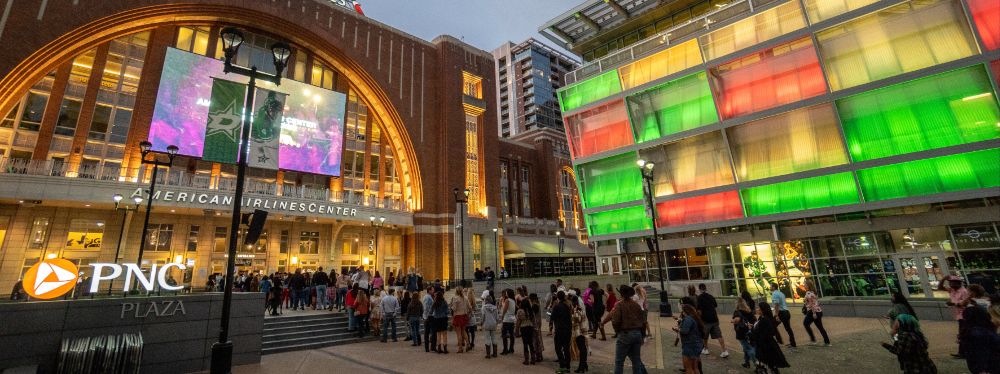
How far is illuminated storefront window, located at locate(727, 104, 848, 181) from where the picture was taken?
70.2 feet

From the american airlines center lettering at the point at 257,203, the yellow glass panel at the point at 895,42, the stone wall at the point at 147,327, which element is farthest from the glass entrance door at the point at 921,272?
the american airlines center lettering at the point at 257,203

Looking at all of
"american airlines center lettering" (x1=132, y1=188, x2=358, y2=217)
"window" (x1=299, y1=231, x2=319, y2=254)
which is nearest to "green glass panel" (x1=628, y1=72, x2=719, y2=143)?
"american airlines center lettering" (x1=132, y1=188, x2=358, y2=217)

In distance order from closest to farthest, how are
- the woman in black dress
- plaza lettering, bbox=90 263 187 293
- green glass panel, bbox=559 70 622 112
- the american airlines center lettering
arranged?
the woman in black dress < plaza lettering, bbox=90 263 187 293 < the american airlines center lettering < green glass panel, bbox=559 70 622 112

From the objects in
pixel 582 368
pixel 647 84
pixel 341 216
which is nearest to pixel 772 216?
pixel 647 84

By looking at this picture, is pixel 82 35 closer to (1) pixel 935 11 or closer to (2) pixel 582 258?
(1) pixel 935 11

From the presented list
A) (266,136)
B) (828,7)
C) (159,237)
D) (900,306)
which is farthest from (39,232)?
(828,7)

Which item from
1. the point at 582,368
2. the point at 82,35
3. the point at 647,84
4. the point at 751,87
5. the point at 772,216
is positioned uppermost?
the point at 82,35

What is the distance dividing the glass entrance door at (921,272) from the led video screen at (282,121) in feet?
110

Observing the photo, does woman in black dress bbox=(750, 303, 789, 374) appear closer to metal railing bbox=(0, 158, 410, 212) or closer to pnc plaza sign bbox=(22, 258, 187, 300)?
pnc plaza sign bbox=(22, 258, 187, 300)

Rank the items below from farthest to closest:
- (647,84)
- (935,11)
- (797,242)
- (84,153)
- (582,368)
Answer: (647,84), (84,153), (797,242), (935,11), (582,368)

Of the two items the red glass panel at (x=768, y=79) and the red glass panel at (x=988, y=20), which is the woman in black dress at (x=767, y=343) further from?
the red glass panel at (x=988, y=20)

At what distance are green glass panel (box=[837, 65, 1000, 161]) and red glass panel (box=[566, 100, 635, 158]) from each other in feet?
37.8

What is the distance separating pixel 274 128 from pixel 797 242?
25220 millimetres

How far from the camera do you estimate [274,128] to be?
1052cm
